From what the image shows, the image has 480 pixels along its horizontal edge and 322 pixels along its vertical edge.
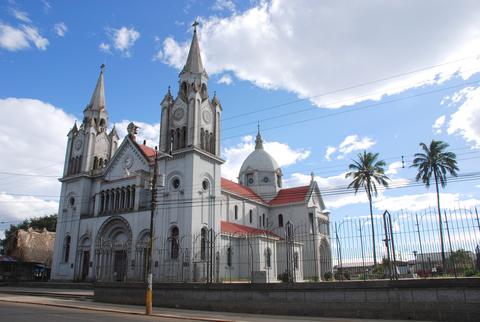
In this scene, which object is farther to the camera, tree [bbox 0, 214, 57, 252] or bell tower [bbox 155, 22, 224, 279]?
tree [bbox 0, 214, 57, 252]

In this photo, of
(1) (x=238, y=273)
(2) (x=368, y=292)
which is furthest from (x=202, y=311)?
(1) (x=238, y=273)

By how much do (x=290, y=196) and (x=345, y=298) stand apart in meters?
41.1

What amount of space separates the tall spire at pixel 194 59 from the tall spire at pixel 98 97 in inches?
642

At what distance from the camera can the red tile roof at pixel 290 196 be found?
188 ft

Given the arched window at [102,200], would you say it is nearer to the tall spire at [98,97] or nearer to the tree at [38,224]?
the tall spire at [98,97]

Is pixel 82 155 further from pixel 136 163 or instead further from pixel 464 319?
pixel 464 319

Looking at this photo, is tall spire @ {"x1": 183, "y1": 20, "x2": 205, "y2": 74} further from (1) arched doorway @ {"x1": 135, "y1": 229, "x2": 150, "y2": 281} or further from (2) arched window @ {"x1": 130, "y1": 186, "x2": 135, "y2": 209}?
(1) arched doorway @ {"x1": 135, "y1": 229, "x2": 150, "y2": 281}

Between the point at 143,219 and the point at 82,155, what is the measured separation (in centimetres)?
1627

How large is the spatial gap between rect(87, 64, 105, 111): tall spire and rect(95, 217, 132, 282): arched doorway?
741 inches

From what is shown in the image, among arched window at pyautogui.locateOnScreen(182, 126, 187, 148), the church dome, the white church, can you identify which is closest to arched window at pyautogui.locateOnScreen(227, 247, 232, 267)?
the white church

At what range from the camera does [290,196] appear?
193 feet

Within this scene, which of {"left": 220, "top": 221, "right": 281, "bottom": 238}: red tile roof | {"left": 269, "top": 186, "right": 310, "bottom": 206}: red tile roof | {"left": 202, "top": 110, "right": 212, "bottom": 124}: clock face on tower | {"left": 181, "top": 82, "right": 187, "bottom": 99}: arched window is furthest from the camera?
{"left": 269, "top": 186, "right": 310, "bottom": 206}: red tile roof

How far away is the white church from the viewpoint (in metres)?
38.5

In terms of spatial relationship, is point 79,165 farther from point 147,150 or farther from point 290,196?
point 290,196
